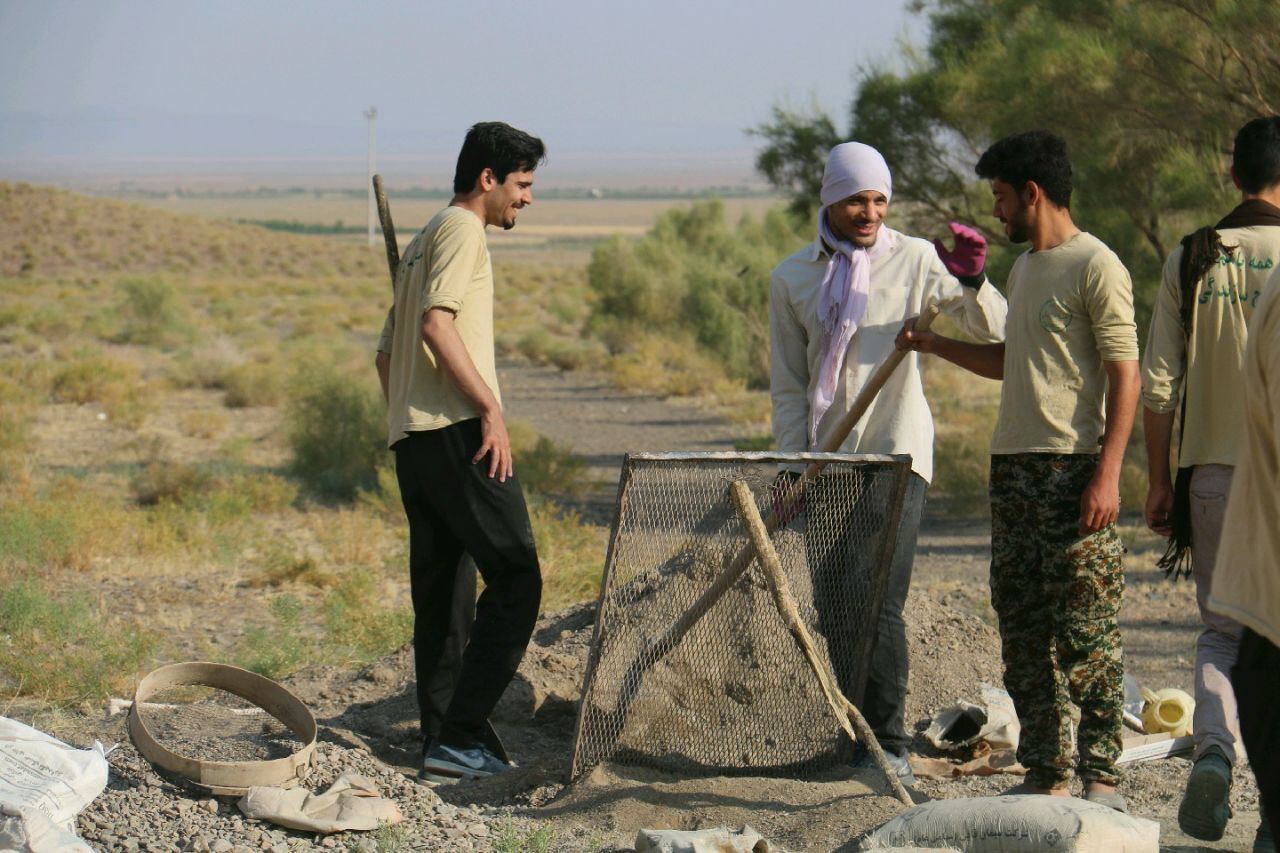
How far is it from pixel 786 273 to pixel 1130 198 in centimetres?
597

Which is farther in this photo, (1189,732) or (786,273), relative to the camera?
(1189,732)

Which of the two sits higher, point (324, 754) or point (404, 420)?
point (404, 420)

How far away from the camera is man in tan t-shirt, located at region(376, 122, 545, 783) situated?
457 centimetres

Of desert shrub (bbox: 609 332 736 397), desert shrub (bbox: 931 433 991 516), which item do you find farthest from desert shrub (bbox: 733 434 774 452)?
desert shrub (bbox: 609 332 736 397)

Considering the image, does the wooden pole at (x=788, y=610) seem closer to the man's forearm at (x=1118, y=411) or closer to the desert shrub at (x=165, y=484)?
the man's forearm at (x=1118, y=411)

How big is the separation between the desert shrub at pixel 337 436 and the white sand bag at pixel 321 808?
895 cm

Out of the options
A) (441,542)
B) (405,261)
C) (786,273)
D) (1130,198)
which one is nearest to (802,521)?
(786,273)

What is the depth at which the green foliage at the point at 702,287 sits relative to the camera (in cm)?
2209

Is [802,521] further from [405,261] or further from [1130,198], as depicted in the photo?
[1130,198]

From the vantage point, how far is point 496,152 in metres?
4.67

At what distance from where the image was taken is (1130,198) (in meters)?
9.84

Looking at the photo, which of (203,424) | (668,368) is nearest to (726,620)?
(203,424)

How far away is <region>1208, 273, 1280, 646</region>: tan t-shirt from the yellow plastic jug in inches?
108

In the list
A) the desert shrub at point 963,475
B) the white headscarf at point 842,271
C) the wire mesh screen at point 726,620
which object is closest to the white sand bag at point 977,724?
the wire mesh screen at point 726,620
